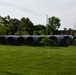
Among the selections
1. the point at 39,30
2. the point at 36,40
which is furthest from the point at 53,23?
the point at 36,40

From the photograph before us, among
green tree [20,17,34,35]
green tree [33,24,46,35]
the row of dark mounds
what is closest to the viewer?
the row of dark mounds

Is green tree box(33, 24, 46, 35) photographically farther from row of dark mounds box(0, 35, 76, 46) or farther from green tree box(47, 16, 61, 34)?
row of dark mounds box(0, 35, 76, 46)

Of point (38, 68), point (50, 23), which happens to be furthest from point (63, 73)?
point (50, 23)

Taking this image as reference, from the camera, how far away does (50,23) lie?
6894 centimetres

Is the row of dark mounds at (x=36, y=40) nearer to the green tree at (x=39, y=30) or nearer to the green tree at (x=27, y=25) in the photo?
the green tree at (x=39, y=30)

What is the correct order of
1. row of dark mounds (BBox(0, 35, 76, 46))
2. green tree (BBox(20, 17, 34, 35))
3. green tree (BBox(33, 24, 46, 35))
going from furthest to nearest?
green tree (BBox(20, 17, 34, 35)) → green tree (BBox(33, 24, 46, 35)) → row of dark mounds (BBox(0, 35, 76, 46))

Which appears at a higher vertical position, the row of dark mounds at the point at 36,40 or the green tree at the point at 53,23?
the green tree at the point at 53,23

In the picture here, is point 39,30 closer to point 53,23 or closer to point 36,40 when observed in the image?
point 53,23

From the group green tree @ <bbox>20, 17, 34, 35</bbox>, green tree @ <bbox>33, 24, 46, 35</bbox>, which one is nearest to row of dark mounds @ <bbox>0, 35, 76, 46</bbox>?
green tree @ <bbox>33, 24, 46, 35</bbox>

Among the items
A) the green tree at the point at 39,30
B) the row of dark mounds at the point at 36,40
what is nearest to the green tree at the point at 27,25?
the green tree at the point at 39,30

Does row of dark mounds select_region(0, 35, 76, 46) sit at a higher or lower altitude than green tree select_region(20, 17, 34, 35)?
lower

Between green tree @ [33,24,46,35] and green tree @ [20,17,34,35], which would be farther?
green tree @ [20,17,34,35]

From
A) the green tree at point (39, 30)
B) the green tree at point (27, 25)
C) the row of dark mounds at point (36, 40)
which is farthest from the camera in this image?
the green tree at point (27, 25)

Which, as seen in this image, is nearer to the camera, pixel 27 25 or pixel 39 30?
pixel 39 30
